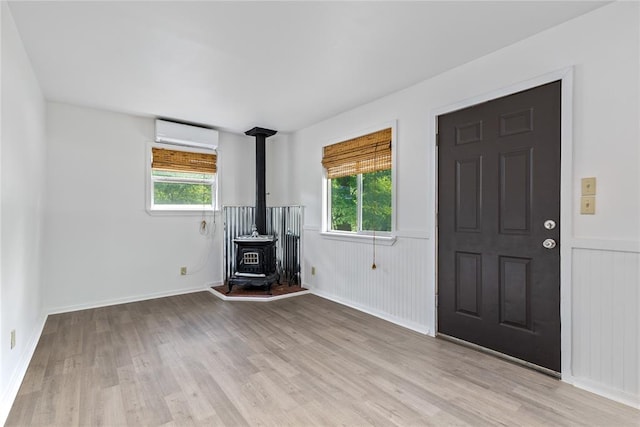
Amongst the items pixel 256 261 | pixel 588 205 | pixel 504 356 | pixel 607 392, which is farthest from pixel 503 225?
pixel 256 261

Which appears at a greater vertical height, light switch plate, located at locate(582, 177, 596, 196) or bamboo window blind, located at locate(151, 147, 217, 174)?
bamboo window blind, located at locate(151, 147, 217, 174)

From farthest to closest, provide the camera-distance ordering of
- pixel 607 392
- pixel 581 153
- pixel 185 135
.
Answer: pixel 185 135 < pixel 581 153 < pixel 607 392

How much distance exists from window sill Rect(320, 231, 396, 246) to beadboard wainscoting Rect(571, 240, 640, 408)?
1572 mm

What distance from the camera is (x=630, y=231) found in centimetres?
184

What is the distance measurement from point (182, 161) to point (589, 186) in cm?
445

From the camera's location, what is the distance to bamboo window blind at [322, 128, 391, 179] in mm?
3418

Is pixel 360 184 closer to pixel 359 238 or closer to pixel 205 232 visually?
pixel 359 238

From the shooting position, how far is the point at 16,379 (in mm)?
2033

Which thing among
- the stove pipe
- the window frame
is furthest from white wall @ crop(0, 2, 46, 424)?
the stove pipe

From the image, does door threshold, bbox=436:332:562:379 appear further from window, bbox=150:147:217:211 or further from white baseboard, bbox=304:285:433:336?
window, bbox=150:147:217:211

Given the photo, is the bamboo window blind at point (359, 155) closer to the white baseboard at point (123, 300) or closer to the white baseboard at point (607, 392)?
the white baseboard at point (607, 392)

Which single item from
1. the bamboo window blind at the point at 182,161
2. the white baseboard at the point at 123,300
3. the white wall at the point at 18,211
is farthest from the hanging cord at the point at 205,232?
the white wall at the point at 18,211

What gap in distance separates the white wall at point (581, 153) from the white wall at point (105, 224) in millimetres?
2985

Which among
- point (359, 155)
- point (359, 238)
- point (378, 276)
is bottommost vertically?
point (378, 276)
